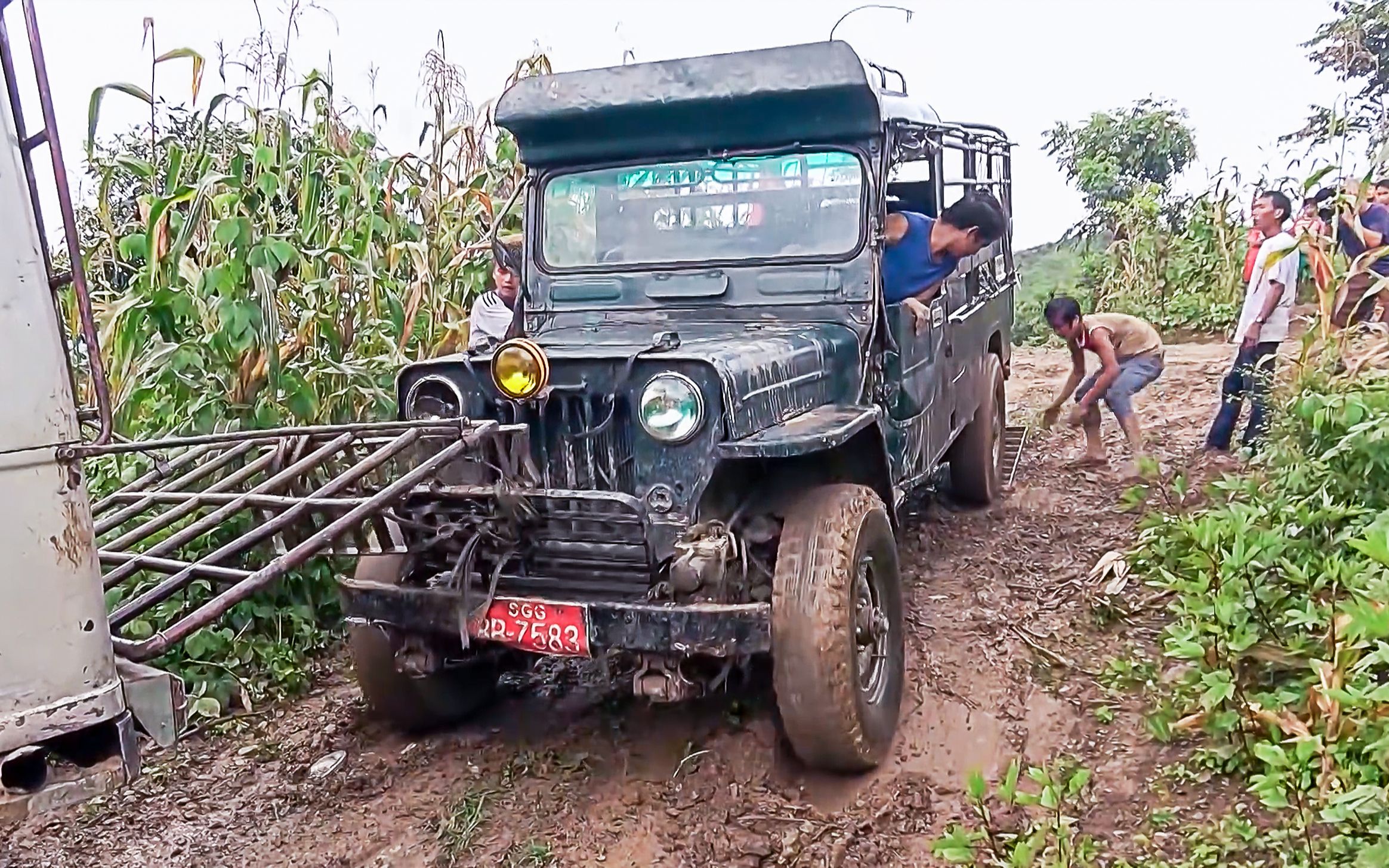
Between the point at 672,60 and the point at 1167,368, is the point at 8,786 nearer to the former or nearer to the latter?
the point at 672,60

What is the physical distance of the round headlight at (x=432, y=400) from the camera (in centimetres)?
362

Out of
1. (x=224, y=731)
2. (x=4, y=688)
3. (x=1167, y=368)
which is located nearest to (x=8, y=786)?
(x=4, y=688)

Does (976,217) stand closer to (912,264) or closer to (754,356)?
(912,264)

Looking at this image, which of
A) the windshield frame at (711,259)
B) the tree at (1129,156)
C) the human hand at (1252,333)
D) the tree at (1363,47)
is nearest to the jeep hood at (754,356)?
the windshield frame at (711,259)

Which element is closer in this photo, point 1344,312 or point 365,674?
point 365,674

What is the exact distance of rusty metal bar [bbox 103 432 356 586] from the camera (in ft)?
10.3

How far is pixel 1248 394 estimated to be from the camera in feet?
20.7

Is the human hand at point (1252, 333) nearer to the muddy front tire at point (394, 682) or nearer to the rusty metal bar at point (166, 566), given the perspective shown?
the muddy front tire at point (394, 682)

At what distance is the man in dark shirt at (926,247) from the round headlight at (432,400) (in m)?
1.70

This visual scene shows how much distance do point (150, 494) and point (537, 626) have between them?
4.08 feet

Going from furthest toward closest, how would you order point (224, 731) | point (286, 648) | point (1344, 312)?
1. point (1344, 312)
2. point (286, 648)
3. point (224, 731)

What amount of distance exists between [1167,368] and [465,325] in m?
6.61

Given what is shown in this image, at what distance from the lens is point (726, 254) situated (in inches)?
177

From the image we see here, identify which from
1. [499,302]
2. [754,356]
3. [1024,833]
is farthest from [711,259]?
[1024,833]
